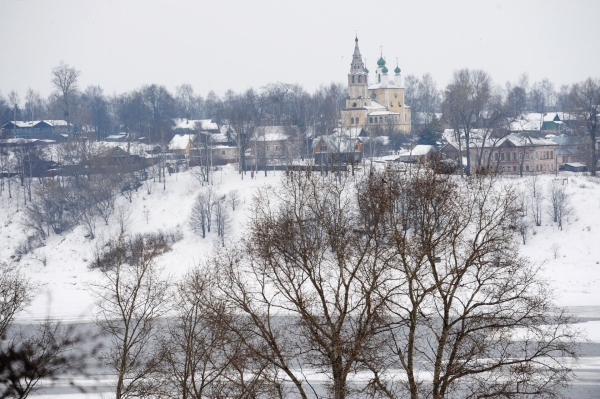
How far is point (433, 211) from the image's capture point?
824 cm

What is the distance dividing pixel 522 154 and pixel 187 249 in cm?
1602

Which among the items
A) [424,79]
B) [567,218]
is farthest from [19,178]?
[424,79]

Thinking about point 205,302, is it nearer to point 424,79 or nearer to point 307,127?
point 307,127

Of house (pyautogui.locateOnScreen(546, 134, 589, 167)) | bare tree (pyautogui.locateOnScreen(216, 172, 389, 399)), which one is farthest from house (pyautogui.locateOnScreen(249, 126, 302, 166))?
bare tree (pyautogui.locateOnScreen(216, 172, 389, 399))

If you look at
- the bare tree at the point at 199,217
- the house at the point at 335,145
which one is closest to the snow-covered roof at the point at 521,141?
the house at the point at 335,145

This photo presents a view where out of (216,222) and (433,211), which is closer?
(433,211)

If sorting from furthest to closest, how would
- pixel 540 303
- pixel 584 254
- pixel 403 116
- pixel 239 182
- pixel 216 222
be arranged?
1. pixel 403 116
2. pixel 239 182
3. pixel 216 222
4. pixel 584 254
5. pixel 540 303

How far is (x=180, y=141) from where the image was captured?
1654 inches

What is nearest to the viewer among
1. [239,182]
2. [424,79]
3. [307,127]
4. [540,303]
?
[540,303]

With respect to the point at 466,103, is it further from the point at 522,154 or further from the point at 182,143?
the point at 182,143

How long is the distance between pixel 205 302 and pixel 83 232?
863 inches

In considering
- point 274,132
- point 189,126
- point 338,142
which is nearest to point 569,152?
point 338,142

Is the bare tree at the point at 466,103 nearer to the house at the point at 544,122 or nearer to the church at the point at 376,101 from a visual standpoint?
the church at the point at 376,101

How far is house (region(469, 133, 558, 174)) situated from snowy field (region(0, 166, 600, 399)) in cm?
450
